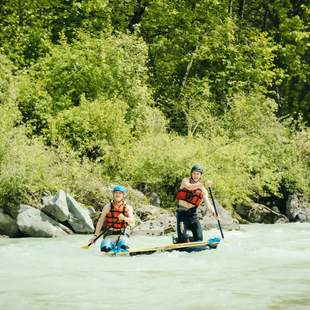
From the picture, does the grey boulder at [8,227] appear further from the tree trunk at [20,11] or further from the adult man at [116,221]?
the tree trunk at [20,11]


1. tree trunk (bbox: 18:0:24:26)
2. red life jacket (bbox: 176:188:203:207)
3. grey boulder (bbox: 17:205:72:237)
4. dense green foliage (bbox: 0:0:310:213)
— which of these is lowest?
grey boulder (bbox: 17:205:72:237)

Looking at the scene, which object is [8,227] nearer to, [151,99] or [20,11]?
[151,99]

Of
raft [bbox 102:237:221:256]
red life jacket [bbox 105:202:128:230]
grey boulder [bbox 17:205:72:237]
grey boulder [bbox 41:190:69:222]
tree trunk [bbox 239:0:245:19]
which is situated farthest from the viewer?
tree trunk [bbox 239:0:245:19]

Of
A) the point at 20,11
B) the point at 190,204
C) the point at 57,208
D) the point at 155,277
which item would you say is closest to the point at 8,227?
the point at 57,208

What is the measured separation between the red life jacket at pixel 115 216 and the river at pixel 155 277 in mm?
642

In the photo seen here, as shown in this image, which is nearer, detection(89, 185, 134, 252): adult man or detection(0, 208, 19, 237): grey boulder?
detection(89, 185, 134, 252): adult man

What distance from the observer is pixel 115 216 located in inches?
510

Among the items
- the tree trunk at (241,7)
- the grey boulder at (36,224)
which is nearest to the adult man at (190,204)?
the grey boulder at (36,224)

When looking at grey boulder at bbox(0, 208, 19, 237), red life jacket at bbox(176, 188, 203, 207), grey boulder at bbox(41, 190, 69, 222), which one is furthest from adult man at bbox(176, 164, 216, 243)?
grey boulder at bbox(0, 208, 19, 237)

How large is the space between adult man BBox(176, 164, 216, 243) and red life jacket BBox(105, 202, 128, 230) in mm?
1192

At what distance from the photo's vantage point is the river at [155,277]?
7957 millimetres

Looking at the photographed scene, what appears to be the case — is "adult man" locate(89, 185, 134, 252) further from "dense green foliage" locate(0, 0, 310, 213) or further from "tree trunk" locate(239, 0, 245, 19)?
"tree trunk" locate(239, 0, 245, 19)

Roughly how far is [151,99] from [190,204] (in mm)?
15075

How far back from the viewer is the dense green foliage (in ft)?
68.2
